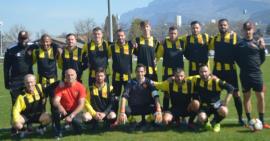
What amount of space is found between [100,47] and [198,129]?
8.51 ft

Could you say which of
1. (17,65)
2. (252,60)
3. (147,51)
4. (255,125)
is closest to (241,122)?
(255,125)

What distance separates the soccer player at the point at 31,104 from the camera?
8055 mm

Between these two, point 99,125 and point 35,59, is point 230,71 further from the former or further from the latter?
point 35,59

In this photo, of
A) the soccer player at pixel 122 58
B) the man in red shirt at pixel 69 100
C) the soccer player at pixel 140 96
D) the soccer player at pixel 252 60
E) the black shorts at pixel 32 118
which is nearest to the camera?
the man in red shirt at pixel 69 100

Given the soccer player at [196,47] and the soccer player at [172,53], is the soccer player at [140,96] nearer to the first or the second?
the soccer player at [172,53]

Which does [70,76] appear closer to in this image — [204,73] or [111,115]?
[111,115]

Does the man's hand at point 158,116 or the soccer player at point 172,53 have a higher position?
the soccer player at point 172,53

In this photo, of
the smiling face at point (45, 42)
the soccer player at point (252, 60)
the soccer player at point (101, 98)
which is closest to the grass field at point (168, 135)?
the soccer player at point (101, 98)

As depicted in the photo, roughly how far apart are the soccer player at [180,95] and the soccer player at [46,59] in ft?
6.84

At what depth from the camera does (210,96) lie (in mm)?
8484

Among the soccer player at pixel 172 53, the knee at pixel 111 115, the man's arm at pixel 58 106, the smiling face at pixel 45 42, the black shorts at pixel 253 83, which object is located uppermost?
the smiling face at pixel 45 42

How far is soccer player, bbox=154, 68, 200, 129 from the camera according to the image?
852 centimetres

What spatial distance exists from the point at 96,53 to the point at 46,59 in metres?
1.02

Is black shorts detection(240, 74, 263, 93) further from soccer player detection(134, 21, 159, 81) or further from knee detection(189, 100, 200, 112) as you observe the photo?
Answer: soccer player detection(134, 21, 159, 81)
